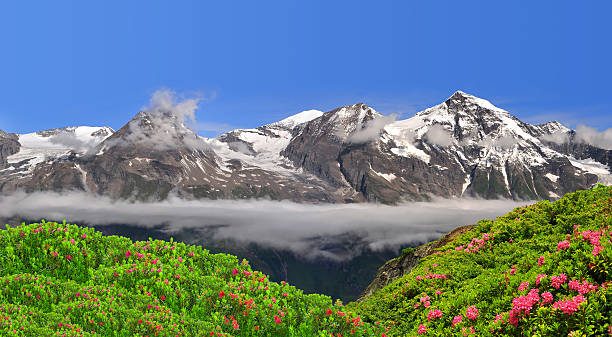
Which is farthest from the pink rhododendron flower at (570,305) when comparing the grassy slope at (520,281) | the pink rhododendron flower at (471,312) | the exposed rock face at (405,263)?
the exposed rock face at (405,263)

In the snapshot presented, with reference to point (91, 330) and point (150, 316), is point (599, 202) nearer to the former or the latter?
point (150, 316)

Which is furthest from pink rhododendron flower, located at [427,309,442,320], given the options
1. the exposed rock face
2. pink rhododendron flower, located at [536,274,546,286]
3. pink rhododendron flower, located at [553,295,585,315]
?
the exposed rock face

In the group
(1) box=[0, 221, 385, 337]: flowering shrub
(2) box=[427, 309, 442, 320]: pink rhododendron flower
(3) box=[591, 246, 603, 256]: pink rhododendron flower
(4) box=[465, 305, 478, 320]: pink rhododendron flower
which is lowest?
(2) box=[427, 309, 442, 320]: pink rhododendron flower

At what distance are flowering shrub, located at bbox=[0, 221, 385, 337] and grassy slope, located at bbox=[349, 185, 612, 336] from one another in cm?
430

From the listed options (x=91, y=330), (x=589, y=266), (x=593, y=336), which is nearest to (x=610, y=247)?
(x=589, y=266)

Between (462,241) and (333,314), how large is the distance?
17153 millimetres

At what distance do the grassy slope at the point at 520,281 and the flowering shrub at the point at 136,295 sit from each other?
430 cm

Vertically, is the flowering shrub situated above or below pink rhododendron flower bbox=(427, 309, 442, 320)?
above

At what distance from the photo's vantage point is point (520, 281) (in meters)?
15.7

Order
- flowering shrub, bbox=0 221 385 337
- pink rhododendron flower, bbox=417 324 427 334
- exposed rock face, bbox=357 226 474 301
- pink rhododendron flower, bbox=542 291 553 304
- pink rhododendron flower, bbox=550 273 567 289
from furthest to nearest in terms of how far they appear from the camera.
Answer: exposed rock face, bbox=357 226 474 301 → pink rhododendron flower, bbox=417 324 427 334 → pink rhododendron flower, bbox=550 273 567 289 → pink rhododendron flower, bbox=542 291 553 304 → flowering shrub, bbox=0 221 385 337

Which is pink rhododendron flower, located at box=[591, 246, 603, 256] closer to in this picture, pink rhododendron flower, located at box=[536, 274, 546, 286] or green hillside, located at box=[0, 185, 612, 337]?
green hillside, located at box=[0, 185, 612, 337]

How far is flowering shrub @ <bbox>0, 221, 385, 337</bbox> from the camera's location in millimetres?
13125

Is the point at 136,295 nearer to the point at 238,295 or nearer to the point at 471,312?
the point at 238,295

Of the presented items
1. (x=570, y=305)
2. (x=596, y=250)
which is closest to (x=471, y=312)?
(x=570, y=305)
